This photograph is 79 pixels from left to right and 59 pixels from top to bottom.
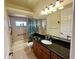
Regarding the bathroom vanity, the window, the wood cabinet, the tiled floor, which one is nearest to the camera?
the bathroom vanity

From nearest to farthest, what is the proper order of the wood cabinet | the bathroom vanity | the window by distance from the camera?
the bathroom vanity, the wood cabinet, the window

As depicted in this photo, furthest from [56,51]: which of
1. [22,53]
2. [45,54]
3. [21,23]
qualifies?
[21,23]

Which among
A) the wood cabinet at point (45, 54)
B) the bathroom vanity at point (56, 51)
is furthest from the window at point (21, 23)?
the bathroom vanity at point (56, 51)

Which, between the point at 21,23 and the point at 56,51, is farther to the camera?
the point at 21,23

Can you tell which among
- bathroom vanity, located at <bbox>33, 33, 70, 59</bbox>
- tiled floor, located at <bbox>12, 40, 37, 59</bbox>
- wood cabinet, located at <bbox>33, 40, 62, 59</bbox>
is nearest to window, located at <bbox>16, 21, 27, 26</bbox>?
tiled floor, located at <bbox>12, 40, 37, 59</bbox>

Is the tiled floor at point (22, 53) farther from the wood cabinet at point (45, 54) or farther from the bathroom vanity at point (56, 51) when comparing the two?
the bathroom vanity at point (56, 51)

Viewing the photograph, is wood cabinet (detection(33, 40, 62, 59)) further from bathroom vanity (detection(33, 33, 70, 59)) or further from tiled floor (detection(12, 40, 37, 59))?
tiled floor (detection(12, 40, 37, 59))

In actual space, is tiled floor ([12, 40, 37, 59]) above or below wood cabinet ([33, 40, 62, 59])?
below

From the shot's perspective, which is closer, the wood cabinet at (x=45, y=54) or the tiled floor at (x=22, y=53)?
the wood cabinet at (x=45, y=54)

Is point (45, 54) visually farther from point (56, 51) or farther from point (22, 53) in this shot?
point (22, 53)

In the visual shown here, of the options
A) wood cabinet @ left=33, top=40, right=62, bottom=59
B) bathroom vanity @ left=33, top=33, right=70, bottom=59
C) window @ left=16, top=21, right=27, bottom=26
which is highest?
window @ left=16, top=21, right=27, bottom=26

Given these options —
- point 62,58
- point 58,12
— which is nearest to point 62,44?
point 62,58

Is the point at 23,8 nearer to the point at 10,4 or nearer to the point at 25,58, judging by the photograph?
the point at 10,4

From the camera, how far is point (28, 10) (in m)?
5.64
